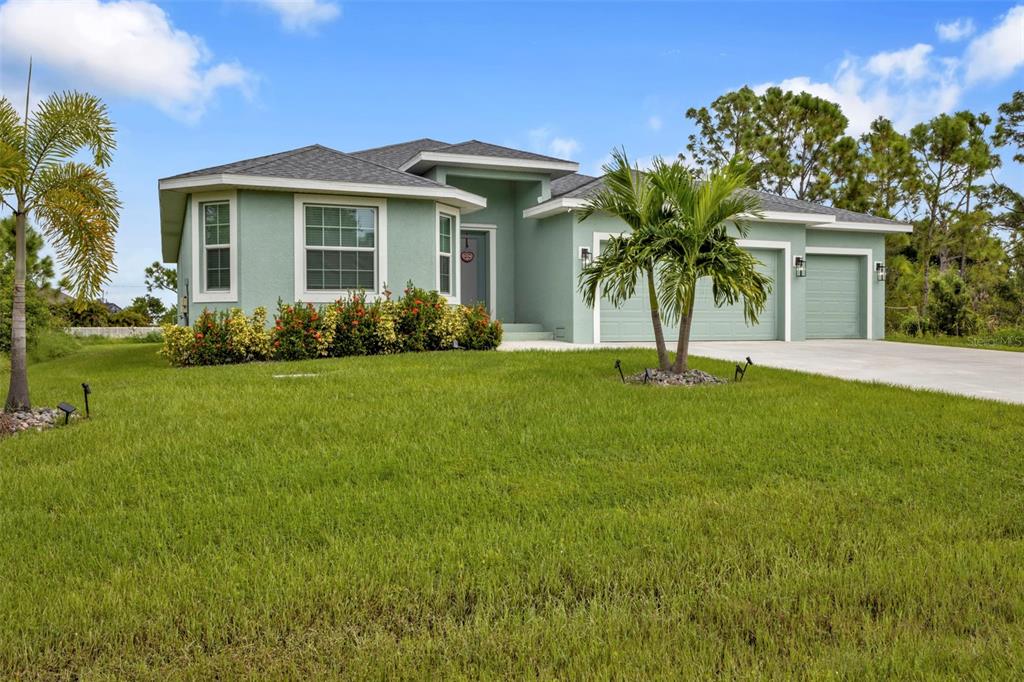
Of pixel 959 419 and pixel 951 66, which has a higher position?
pixel 951 66

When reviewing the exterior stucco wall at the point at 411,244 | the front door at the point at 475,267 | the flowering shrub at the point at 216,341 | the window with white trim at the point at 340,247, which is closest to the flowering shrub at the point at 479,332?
the exterior stucco wall at the point at 411,244

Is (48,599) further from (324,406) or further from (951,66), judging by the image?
(951,66)

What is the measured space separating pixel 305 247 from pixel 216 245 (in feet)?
5.03

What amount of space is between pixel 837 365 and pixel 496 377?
218 inches

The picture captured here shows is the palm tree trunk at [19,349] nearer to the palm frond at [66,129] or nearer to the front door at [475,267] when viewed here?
the palm frond at [66,129]

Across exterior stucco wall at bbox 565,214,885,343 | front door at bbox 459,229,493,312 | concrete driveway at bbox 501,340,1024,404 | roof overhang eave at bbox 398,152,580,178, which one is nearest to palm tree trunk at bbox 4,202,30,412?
concrete driveway at bbox 501,340,1024,404

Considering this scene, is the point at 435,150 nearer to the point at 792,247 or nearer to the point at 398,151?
the point at 398,151

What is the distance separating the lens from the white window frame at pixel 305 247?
40.1 feet

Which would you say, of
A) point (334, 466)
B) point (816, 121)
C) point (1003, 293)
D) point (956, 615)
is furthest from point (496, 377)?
point (816, 121)

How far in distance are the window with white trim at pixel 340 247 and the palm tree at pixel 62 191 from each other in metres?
5.36

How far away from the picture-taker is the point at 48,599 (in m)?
2.88

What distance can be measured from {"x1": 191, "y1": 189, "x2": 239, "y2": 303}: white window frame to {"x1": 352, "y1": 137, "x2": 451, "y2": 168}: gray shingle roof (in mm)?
5330

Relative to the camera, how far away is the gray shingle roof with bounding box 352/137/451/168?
55.7ft

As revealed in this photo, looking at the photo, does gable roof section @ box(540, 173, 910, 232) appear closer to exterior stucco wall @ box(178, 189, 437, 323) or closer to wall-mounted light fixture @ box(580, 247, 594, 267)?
wall-mounted light fixture @ box(580, 247, 594, 267)
